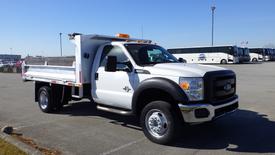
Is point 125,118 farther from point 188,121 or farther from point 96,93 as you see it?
point 188,121

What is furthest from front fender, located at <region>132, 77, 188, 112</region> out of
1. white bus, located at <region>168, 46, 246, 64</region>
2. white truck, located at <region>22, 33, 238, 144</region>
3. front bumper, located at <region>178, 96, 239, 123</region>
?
white bus, located at <region>168, 46, 246, 64</region>

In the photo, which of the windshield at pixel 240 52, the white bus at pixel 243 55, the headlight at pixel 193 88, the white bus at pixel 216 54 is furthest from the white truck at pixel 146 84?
the white bus at pixel 243 55

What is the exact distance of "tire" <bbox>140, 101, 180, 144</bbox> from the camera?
5.73m

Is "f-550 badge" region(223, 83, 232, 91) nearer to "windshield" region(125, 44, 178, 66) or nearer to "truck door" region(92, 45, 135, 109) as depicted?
"windshield" region(125, 44, 178, 66)

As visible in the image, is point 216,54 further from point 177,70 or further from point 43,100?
point 177,70

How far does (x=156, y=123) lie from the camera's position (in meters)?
6.02

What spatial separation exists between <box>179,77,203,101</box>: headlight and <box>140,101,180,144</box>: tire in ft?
1.47

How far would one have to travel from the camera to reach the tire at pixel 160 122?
18.8ft

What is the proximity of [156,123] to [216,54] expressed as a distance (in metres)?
42.5

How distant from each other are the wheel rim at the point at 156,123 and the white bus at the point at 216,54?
41633mm

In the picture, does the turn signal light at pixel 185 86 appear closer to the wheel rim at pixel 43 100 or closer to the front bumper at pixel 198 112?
the front bumper at pixel 198 112

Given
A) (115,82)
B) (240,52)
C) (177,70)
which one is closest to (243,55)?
(240,52)

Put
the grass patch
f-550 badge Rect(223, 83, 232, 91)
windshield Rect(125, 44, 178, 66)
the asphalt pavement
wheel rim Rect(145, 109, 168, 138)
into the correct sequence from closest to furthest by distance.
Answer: the grass patch < the asphalt pavement < wheel rim Rect(145, 109, 168, 138) < f-550 badge Rect(223, 83, 232, 91) < windshield Rect(125, 44, 178, 66)

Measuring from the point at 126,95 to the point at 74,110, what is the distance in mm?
3506
